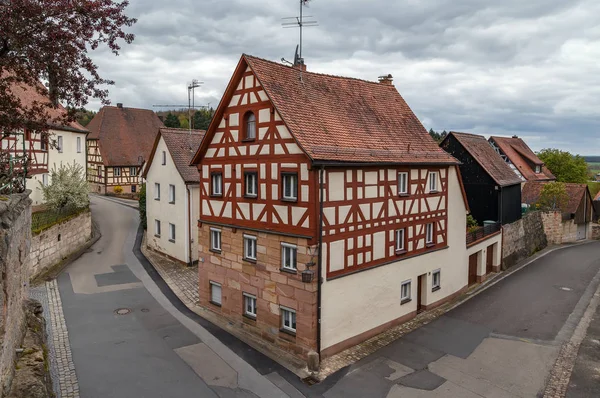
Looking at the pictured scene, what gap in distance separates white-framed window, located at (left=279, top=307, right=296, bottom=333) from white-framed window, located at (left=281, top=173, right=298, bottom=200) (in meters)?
3.64

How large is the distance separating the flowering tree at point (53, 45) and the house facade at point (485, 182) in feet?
70.8

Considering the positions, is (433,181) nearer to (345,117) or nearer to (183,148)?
(345,117)

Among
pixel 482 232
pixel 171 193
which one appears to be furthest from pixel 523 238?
pixel 171 193

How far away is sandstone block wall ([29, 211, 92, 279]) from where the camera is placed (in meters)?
20.7

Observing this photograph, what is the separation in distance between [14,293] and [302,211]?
787 cm

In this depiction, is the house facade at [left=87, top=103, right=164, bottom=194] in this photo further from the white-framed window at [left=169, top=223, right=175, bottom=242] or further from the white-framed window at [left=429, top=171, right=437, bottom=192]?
the white-framed window at [left=429, top=171, right=437, bottom=192]

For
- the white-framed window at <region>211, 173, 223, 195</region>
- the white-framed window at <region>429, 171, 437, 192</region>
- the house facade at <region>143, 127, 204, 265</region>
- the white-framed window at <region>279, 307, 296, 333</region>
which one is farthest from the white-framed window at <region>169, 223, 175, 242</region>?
the white-framed window at <region>429, 171, 437, 192</region>

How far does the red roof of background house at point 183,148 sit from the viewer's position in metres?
24.1

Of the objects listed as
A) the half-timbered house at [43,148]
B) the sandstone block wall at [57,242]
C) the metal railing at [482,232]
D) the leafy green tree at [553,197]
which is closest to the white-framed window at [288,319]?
the metal railing at [482,232]

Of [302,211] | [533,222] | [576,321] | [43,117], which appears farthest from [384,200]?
[533,222]

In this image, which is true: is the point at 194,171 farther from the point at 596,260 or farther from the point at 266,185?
the point at 596,260

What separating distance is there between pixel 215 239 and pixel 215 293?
7.05 feet

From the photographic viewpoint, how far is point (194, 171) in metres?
24.4

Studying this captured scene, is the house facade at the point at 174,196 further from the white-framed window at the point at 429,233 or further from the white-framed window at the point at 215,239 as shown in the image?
the white-framed window at the point at 429,233
